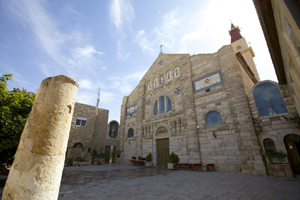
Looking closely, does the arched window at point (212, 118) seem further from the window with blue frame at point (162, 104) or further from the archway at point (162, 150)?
the window with blue frame at point (162, 104)

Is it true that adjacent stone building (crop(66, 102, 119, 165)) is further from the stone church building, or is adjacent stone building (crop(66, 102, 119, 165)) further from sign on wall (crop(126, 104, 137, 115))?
sign on wall (crop(126, 104, 137, 115))

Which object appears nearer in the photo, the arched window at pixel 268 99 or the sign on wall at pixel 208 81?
the arched window at pixel 268 99

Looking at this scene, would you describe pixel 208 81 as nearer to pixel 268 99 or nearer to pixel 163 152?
pixel 268 99

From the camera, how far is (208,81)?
12219 mm

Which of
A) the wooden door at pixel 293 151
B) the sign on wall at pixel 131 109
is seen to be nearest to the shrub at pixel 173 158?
the wooden door at pixel 293 151

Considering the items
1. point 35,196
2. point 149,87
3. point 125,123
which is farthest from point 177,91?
point 35,196

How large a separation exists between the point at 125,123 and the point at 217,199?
16538mm

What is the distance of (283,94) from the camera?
27.5ft

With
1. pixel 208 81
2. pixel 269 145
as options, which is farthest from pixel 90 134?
pixel 269 145

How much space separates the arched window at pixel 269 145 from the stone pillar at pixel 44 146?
10635 mm

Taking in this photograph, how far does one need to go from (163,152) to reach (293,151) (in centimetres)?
940

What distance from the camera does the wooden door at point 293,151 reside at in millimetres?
7824

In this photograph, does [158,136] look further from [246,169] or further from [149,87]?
[246,169]

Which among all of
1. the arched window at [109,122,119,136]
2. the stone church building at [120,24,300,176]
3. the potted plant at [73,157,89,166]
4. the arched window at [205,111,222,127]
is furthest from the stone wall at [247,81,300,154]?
the arched window at [109,122,119,136]
